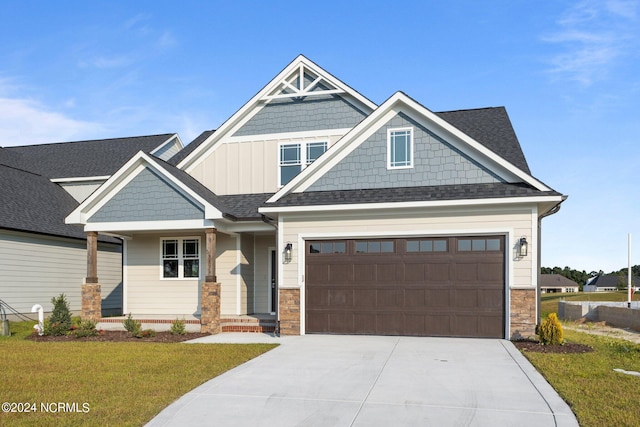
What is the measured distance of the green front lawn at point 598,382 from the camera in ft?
21.2

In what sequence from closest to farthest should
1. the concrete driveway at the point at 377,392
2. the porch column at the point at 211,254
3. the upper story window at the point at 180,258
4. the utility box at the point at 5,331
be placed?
the concrete driveway at the point at 377,392, the utility box at the point at 5,331, the porch column at the point at 211,254, the upper story window at the point at 180,258

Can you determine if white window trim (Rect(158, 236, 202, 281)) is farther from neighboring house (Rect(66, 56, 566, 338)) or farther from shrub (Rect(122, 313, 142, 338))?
shrub (Rect(122, 313, 142, 338))

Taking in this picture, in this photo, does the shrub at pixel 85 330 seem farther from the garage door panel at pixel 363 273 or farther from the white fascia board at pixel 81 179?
the white fascia board at pixel 81 179

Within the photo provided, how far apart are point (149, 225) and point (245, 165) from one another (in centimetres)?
384

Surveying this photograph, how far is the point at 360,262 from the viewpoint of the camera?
539 inches

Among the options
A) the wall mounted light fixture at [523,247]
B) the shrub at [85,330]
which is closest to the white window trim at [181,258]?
the shrub at [85,330]

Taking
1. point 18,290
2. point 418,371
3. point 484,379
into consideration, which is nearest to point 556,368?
point 484,379

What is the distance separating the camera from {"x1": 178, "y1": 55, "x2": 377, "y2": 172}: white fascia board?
17.0m

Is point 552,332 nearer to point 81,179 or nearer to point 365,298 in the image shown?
point 365,298

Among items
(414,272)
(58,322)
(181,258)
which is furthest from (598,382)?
(181,258)

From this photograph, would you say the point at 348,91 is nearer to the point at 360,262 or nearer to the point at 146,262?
the point at 360,262

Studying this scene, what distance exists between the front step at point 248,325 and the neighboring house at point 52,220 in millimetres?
8144

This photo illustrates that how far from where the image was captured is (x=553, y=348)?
11.3 metres

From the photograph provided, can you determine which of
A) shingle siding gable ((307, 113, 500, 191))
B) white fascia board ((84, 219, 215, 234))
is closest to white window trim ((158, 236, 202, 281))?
white fascia board ((84, 219, 215, 234))
